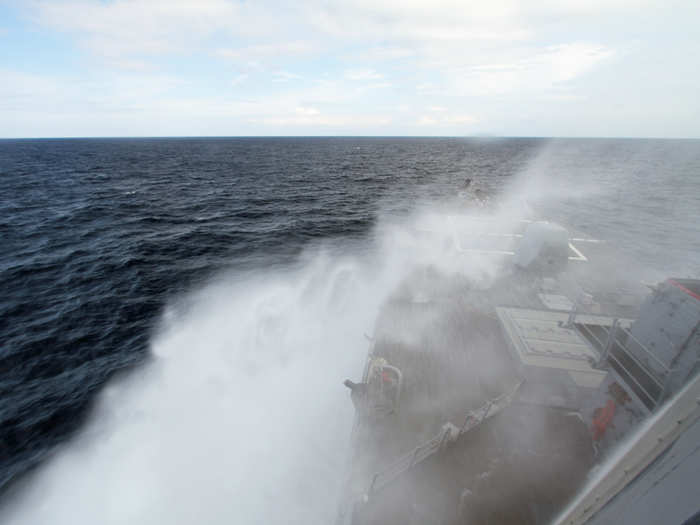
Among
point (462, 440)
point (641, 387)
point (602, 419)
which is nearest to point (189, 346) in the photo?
point (462, 440)

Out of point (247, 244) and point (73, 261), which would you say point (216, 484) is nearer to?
point (247, 244)

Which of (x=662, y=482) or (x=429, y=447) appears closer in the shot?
(x=662, y=482)

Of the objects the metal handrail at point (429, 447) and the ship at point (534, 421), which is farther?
the metal handrail at point (429, 447)

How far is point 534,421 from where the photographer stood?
9773mm

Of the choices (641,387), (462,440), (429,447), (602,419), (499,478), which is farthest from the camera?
(462,440)

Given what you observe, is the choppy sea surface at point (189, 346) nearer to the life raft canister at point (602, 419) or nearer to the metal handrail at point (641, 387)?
the life raft canister at point (602, 419)

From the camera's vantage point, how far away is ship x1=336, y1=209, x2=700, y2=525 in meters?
4.92

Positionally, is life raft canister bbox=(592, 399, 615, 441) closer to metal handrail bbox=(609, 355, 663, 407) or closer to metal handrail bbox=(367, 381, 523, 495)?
metal handrail bbox=(609, 355, 663, 407)

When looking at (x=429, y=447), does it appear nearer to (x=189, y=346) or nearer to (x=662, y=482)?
(x=662, y=482)

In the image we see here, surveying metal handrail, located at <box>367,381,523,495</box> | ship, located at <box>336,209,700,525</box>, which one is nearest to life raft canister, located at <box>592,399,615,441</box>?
ship, located at <box>336,209,700,525</box>

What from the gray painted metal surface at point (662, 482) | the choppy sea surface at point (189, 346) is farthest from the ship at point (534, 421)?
the choppy sea surface at point (189, 346)

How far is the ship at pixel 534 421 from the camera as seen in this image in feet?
16.1

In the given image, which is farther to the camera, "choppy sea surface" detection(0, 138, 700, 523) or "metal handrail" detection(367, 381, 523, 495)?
"choppy sea surface" detection(0, 138, 700, 523)

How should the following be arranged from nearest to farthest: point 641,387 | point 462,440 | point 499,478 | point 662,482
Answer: point 662,482 → point 641,387 → point 499,478 → point 462,440
